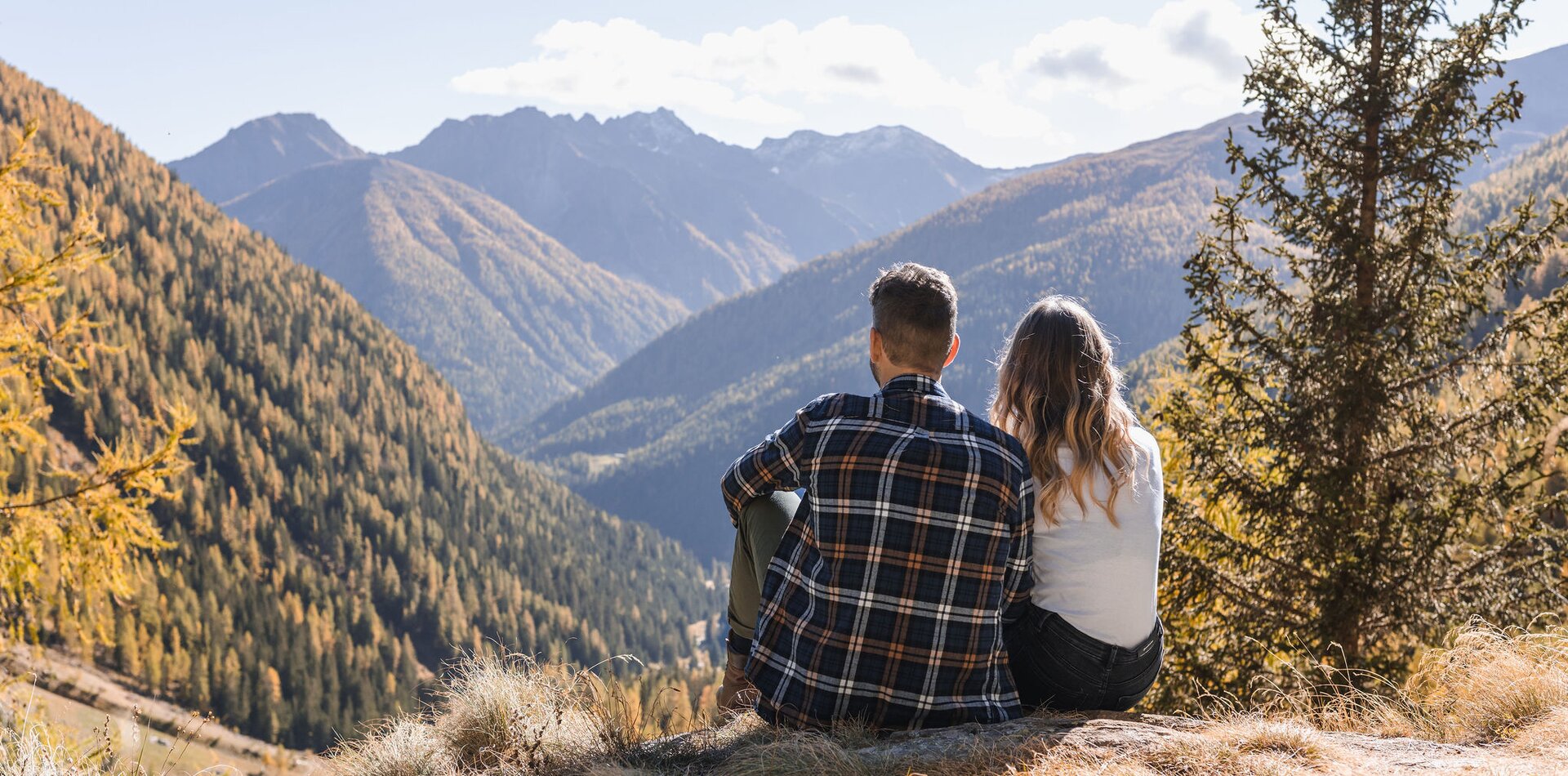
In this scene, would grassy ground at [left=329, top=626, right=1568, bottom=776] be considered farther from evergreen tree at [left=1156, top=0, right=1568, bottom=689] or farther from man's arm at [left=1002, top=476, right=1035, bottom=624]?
evergreen tree at [left=1156, top=0, right=1568, bottom=689]

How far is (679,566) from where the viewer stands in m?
195

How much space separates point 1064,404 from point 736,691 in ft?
6.37

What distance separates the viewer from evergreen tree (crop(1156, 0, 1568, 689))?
7.00 meters

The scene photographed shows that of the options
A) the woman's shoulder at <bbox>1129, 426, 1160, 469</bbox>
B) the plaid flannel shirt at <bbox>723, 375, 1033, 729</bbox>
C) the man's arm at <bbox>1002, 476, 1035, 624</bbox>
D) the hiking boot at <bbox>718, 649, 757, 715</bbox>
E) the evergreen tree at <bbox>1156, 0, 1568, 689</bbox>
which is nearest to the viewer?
the plaid flannel shirt at <bbox>723, 375, 1033, 729</bbox>

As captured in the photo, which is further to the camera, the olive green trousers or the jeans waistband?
the olive green trousers

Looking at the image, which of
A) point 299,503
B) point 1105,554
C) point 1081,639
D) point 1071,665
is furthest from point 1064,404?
point 299,503

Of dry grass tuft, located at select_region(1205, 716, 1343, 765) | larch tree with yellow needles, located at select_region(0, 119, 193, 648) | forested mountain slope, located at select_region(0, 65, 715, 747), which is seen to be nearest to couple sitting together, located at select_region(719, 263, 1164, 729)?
dry grass tuft, located at select_region(1205, 716, 1343, 765)

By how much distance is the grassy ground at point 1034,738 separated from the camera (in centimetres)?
344

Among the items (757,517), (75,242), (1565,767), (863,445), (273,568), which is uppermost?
(75,242)

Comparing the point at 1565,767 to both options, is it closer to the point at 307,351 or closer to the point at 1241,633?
the point at 1241,633

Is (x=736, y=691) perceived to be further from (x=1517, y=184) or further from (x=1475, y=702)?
(x=1517, y=184)

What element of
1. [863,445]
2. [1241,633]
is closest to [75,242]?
[863,445]

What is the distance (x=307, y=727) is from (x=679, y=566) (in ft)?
348

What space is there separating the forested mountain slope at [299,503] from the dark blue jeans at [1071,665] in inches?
3660
